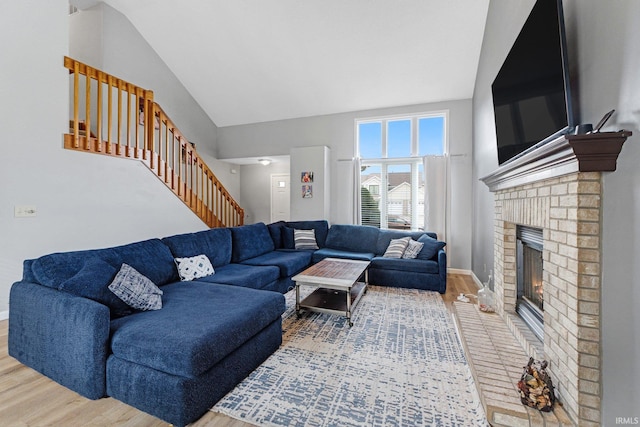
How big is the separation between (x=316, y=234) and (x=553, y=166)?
3982mm

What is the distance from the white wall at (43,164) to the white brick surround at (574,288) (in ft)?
14.9

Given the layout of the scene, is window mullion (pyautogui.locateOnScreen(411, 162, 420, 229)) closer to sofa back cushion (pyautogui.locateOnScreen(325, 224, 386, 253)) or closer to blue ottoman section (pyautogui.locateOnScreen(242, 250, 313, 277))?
sofa back cushion (pyautogui.locateOnScreen(325, 224, 386, 253))

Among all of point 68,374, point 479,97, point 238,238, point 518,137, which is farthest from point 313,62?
point 68,374

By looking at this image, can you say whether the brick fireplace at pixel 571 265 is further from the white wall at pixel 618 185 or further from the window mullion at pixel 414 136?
the window mullion at pixel 414 136

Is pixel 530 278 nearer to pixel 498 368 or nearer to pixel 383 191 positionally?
pixel 498 368

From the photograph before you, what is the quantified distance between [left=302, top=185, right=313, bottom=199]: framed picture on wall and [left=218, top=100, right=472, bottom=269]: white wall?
1.54 ft

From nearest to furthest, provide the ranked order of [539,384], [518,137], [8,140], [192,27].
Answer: [539,384], [518,137], [8,140], [192,27]

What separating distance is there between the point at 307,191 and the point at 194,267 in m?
3.05

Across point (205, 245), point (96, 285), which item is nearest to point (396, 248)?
point (205, 245)

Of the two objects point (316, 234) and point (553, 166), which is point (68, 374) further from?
point (316, 234)

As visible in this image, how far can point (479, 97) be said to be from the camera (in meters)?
4.18

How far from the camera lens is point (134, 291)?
6.50 ft

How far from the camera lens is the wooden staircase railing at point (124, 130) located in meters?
3.35

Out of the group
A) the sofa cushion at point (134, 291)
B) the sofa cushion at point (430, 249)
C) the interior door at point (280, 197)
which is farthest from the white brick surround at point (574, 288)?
the interior door at point (280, 197)
